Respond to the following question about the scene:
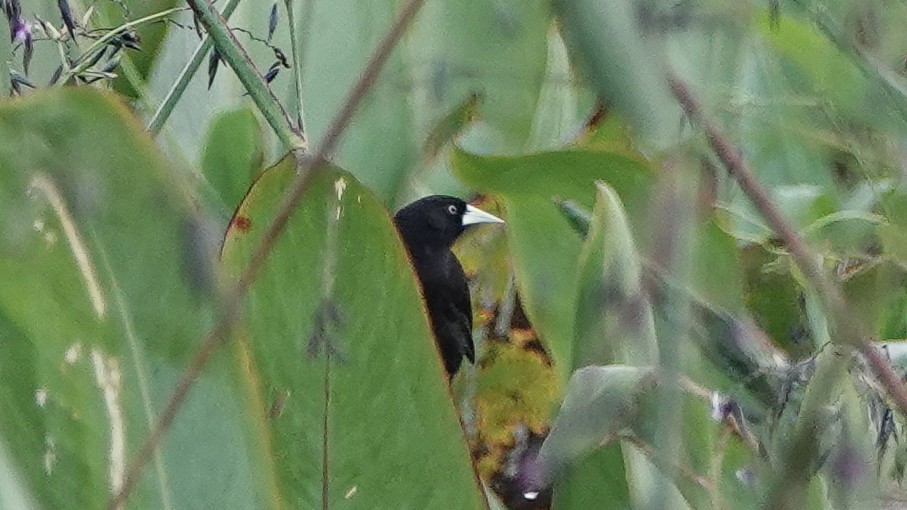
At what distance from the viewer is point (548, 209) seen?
0.73m

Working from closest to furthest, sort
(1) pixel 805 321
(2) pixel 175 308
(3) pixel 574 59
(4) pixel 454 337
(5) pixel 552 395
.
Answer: (3) pixel 574 59
(2) pixel 175 308
(1) pixel 805 321
(5) pixel 552 395
(4) pixel 454 337

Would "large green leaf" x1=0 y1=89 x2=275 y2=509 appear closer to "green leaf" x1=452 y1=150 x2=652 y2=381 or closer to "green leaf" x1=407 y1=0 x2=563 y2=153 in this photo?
"green leaf" x1=407 y1=0 x2=563 y2=153

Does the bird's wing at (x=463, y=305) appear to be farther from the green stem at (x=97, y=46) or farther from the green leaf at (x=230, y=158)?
the green stem at (x=97, y=46)

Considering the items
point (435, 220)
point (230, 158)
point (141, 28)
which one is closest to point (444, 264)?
point (435, 220)

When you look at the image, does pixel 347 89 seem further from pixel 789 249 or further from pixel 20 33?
pixel 789 249

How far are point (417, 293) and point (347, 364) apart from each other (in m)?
0.04

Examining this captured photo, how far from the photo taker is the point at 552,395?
0.93 metres

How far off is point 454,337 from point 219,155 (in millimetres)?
594

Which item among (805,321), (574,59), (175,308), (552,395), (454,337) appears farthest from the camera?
(454,337)

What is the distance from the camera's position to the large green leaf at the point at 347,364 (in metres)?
0.50

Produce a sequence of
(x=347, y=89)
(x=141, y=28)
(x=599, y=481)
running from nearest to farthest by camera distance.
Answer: (x=599, y=481) → (x=347, y=89) → (x=141, y=28)

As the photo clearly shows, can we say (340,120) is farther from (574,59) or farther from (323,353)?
(323,353)

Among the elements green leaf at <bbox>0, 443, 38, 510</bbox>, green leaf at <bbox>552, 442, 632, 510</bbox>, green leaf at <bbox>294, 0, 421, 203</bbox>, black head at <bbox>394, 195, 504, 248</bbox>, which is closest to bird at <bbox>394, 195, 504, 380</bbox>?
black head at <bbox>394, 195, 504, 248</bbox>

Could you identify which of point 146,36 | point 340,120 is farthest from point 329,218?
point 146,36
